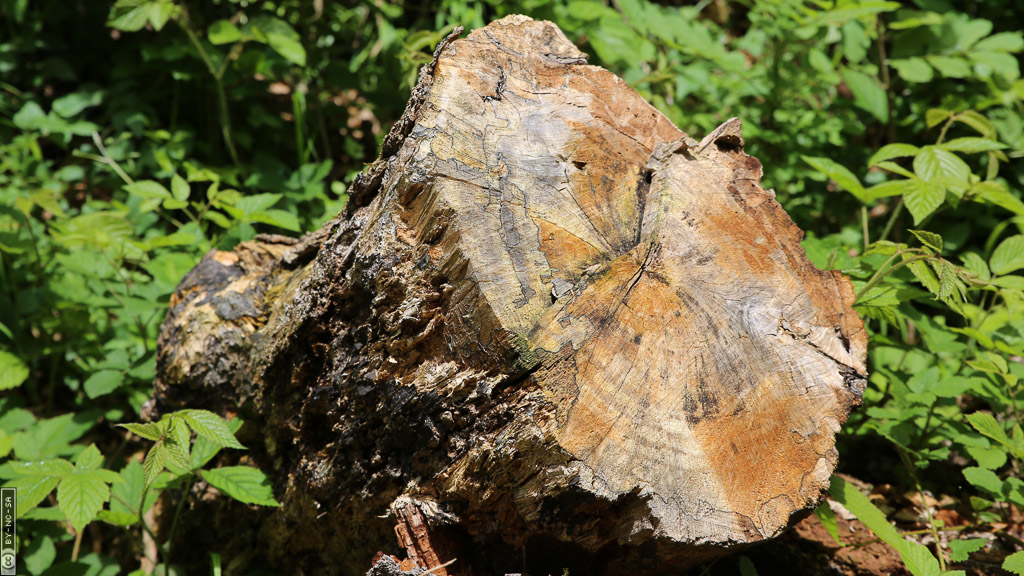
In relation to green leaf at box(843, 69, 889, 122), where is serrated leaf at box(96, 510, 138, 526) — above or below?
below

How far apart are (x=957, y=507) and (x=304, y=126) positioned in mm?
2940

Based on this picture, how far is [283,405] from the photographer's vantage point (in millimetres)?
1588

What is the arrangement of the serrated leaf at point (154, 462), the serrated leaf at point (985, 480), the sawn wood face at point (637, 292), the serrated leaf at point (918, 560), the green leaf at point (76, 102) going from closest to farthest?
the sawn wood face at point (637, 292)
the serrated leaf at point (918, 560)
the serrated leaf at point (154, 462)
the serrated leaf at point (985, 480)
the green leaf at point (76, 102)

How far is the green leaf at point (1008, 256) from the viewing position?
1688mm

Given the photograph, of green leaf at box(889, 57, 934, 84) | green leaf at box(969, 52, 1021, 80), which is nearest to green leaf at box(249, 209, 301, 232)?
green leaf at box(889, 57, 934, 84)

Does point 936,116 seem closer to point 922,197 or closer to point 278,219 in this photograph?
point 922,197

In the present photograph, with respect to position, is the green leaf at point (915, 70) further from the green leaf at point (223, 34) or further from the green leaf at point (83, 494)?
the green leaf at point (83, 494)

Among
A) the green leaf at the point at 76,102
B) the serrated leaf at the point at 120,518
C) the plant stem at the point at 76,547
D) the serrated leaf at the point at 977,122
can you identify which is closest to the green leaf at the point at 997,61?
the serrated leaf at the point at 977,122

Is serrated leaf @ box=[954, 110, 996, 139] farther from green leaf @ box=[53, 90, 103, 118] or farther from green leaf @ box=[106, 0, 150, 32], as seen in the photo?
green leaf @ box=[53, 90, 103, 118]

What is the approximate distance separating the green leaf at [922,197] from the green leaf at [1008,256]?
0.19m

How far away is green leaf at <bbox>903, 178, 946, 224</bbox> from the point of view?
5.54 feet

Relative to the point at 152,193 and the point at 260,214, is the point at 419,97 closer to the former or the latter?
the point at 260,214

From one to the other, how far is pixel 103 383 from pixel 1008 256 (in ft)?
8.40

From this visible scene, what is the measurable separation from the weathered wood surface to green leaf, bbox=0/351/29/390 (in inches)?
48.8
